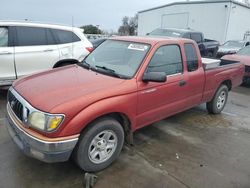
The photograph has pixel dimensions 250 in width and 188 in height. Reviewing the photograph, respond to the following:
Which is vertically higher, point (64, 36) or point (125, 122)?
point (64, 36)

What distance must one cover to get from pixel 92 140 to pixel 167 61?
6.08ft

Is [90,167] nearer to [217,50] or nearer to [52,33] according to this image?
[52,33]

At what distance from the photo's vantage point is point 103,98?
2885 mm

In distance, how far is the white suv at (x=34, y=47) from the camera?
214 inches

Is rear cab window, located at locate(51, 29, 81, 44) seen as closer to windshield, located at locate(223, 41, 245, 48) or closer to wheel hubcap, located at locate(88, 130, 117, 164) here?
wheel hubcap, located at locate(88, 130, 117, 164)

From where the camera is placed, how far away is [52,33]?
20.1 feet

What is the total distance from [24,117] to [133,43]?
2039 mm

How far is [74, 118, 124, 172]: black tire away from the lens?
2.82m

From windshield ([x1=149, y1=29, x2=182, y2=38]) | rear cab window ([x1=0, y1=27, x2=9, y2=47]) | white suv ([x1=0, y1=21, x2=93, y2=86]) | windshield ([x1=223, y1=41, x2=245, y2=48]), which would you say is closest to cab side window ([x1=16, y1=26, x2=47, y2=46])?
white suv ([x1=0, y1=21, x2=93, y2=86])

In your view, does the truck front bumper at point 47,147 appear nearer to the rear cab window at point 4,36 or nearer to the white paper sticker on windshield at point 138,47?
the white paper sticker on windshield at point 138,47

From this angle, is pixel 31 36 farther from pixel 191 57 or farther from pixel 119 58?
→ pixel 191 57

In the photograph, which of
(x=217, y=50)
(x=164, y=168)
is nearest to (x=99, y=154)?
(x=164, y=168)

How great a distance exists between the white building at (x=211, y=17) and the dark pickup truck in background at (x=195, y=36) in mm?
6890

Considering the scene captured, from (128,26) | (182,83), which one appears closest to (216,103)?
(182,83)
